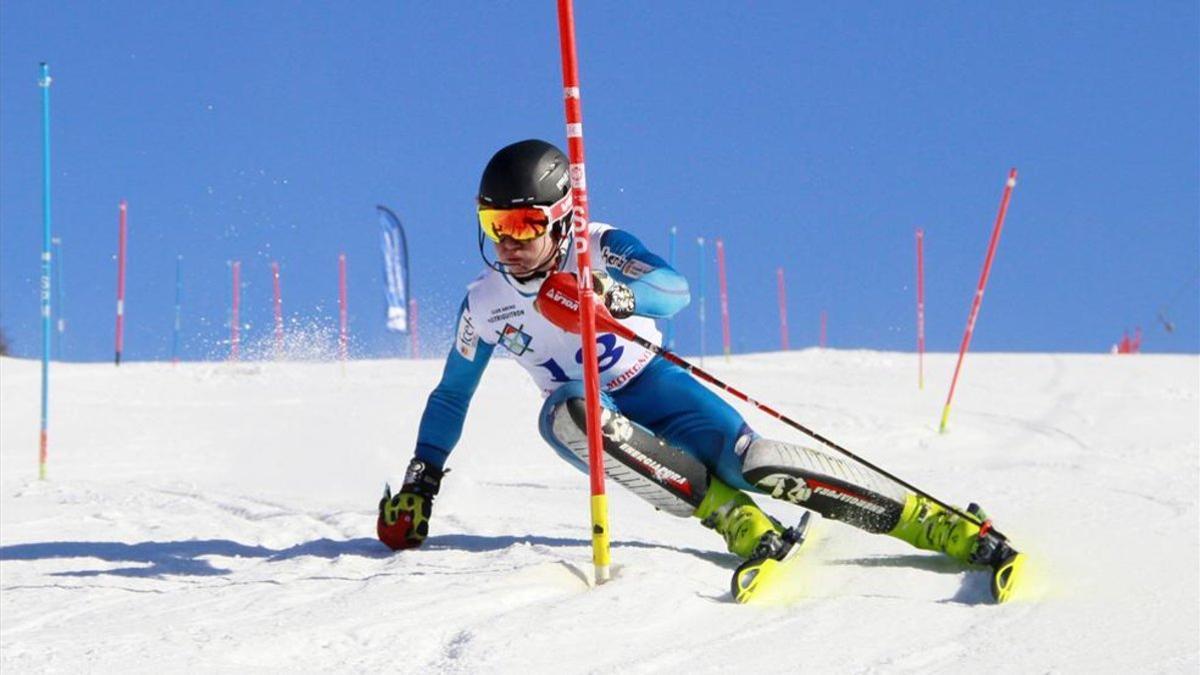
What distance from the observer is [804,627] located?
3.53 meters

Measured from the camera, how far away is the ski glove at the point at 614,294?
398 centimetres

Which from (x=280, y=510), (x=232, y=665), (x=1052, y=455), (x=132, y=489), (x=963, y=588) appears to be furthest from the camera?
(x=1052, y=455)

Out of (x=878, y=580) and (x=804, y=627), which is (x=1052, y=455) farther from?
(x=804, y=627)

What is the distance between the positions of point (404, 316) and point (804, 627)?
19686 mm

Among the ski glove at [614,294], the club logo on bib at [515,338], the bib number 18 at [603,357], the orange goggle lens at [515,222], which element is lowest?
the bib number 18 at [603,357]

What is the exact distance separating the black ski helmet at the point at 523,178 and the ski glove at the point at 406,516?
1221 millimetres

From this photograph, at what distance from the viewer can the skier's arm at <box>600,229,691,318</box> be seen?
4.19 meters

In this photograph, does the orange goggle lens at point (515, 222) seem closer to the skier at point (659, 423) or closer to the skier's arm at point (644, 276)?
the skier at point (659, 423)

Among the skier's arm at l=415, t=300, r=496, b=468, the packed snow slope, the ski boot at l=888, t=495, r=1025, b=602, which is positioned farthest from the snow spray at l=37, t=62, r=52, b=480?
the ski boot at l=888, t=495, r=1025, b=602

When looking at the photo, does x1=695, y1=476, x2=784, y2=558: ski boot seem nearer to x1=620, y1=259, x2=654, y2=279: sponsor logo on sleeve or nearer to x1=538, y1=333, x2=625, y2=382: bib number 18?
x1=538, y1=333, x2=625, y2=382: bib number 18

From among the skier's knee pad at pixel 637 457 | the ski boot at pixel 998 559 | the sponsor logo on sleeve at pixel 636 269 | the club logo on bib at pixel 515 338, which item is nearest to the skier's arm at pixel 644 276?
the sponsor logo on sleeve at pixel 636 269

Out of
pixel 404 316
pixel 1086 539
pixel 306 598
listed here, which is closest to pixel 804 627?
pixel 306 598

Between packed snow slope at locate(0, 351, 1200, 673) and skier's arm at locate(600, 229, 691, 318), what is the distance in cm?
Answer: 77

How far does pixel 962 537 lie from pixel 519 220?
172 cm
